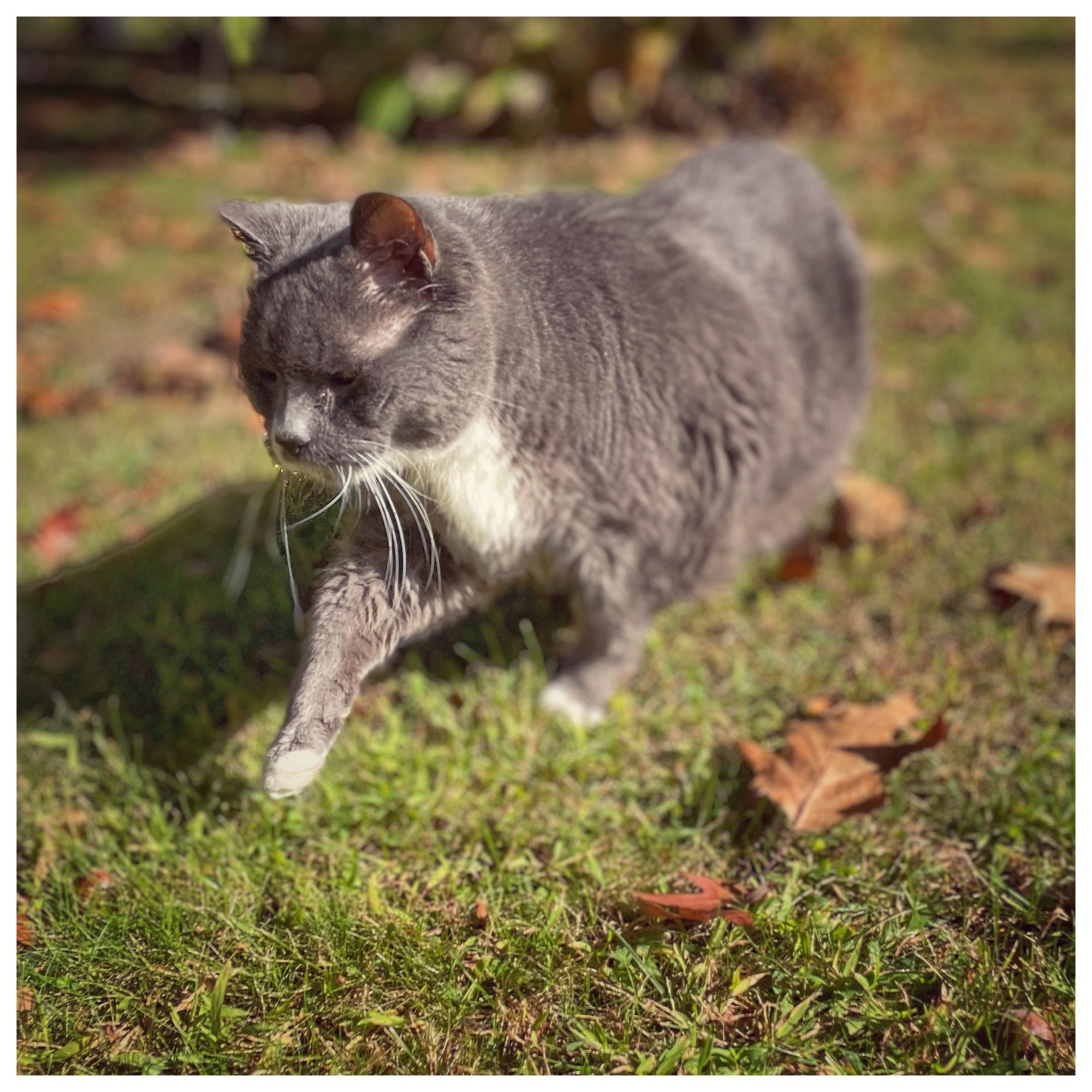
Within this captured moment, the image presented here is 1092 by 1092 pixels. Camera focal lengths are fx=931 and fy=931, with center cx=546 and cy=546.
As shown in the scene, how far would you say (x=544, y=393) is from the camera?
1.65m

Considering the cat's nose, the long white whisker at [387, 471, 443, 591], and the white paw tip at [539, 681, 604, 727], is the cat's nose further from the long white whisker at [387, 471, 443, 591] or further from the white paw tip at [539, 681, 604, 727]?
the white paw tip at [539, 681, 604, 727]

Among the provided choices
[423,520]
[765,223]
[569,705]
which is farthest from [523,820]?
[765,223]

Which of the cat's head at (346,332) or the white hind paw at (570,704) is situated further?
the white hind paw at (570,704)

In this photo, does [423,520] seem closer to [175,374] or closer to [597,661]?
[597,661]

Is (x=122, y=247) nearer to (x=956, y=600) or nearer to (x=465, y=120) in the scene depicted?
(x=465, y=120)

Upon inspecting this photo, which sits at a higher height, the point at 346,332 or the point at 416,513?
the point at 346,332

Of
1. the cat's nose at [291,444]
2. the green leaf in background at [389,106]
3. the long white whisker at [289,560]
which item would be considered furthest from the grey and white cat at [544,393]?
the green leaf in background at [389,106]

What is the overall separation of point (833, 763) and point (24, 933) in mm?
1561

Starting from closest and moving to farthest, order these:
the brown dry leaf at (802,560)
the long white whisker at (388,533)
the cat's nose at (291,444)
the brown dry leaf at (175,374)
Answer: the cat's nose at (291,444)
the long white whisker at (388,533)
the brown dry leaf at (802,560)
the brown dry leaf at (175,374)

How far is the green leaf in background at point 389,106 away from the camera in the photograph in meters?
5.46

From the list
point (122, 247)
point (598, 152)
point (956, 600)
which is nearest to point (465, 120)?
point (598, 152)

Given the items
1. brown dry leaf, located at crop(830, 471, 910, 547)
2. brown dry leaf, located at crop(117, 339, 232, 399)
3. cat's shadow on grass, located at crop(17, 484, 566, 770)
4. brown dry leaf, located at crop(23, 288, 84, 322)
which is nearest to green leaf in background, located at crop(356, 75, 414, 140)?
brown dry leaf, located at crop(23, 288, 84, 322)

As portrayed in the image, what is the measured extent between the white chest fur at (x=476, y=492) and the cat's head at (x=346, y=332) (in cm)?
10

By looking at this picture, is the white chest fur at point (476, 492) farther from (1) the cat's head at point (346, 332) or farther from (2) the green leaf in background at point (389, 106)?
(2) the green leaf in background at point (389, 106)
